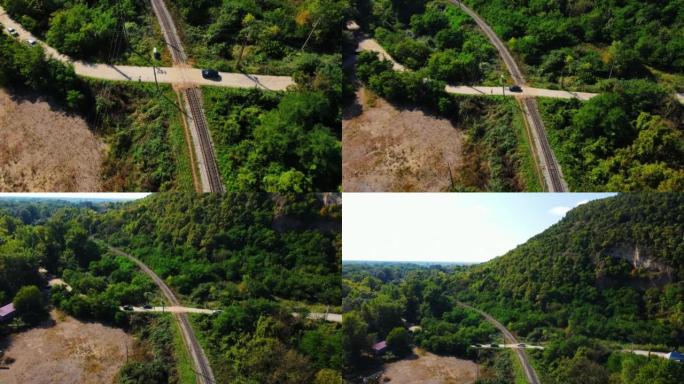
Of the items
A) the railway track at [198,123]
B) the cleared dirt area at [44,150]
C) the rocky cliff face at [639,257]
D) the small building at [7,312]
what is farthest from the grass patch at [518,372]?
the small building at [7,312]

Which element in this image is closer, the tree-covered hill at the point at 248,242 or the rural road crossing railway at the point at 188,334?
the rural road crossing railway at the point at 188,334

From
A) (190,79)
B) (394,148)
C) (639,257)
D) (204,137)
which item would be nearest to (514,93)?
(394,148)

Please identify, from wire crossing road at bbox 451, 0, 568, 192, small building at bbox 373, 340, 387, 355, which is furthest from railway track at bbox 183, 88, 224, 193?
wire crossing road at bbox 451, 0, 568, 192

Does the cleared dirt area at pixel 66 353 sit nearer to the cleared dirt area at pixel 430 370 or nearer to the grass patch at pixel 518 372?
the cleared dirt area at pixel 430 370

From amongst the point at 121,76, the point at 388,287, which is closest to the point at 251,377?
the point at 388,287

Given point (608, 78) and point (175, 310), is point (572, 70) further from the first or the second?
point (175, 310)

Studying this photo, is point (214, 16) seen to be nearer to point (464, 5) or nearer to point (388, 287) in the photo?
point (464, 5)
